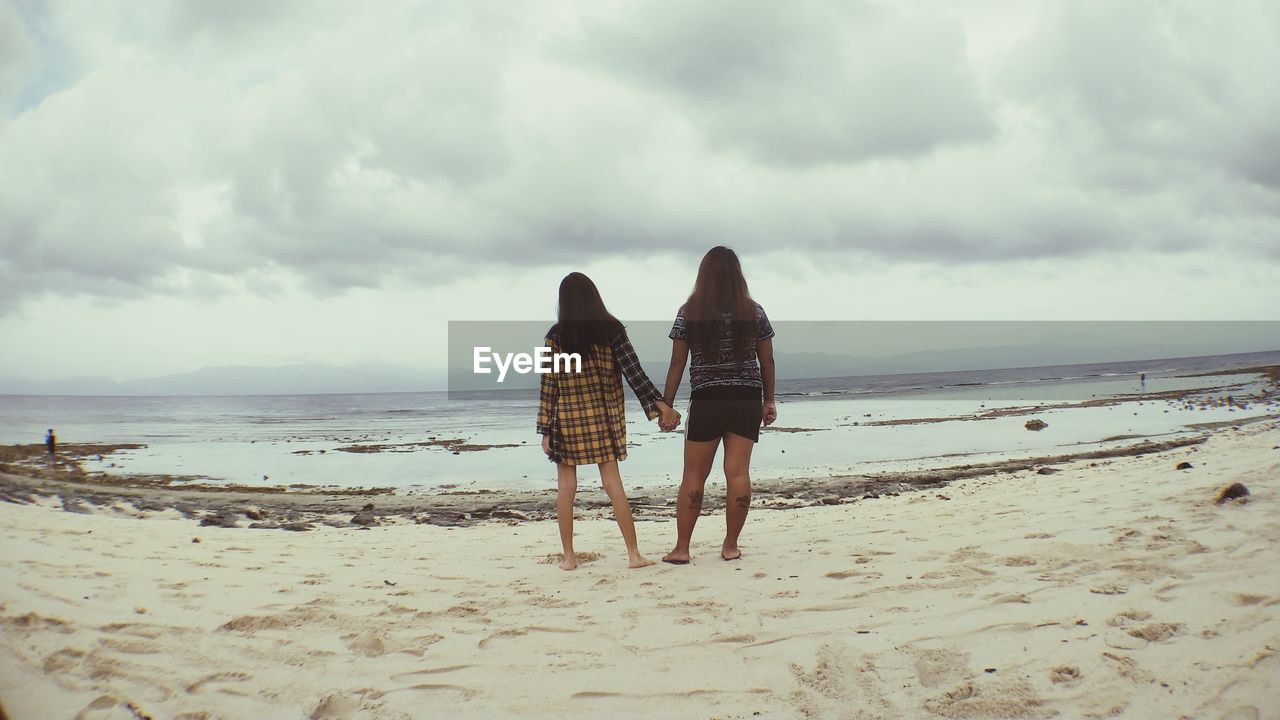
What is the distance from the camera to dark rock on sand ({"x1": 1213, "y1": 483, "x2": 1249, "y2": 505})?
4.59 meters

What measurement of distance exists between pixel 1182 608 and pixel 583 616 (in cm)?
265

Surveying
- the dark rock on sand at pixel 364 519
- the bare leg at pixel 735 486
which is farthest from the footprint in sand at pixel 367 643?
the dark rock on sand at pixel 364 519

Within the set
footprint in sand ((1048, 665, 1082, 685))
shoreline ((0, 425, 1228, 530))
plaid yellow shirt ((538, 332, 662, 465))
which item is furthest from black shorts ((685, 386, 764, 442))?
shoreline ((0, 425, 1228, 530))

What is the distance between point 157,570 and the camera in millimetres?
4406

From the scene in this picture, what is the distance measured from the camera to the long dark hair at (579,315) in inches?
175

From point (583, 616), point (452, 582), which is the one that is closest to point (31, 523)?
point (452, 582)

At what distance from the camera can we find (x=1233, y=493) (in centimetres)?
461

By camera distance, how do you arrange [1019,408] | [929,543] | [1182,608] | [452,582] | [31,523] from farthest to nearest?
[1019,408] → [31,523] → [929,543] → [452,582] → [1182,608]

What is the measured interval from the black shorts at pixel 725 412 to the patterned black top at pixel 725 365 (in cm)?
4

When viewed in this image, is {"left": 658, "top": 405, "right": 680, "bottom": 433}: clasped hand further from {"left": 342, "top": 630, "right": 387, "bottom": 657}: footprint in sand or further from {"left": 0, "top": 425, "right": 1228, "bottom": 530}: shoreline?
{"left": 0, "top": 425, "right": 1228, "bottom": 530}: shoreline

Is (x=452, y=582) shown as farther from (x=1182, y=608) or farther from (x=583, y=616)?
(x=1182, y=608)

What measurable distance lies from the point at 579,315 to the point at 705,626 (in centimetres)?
210

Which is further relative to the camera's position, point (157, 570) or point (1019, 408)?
point (1019, 408)

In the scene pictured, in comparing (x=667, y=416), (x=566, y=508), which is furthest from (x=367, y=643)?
(x=667, y=416)
